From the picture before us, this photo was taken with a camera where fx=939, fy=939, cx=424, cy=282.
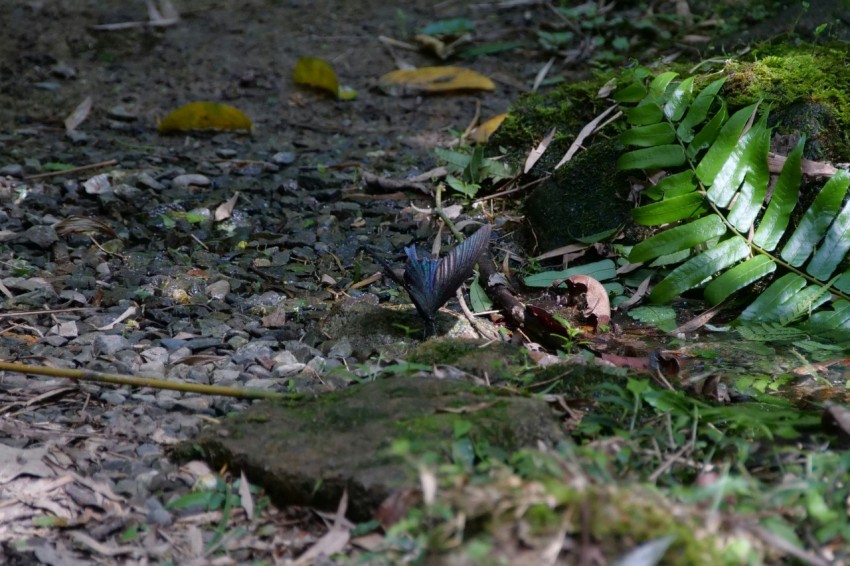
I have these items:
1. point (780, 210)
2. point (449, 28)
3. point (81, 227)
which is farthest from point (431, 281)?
point (449, 28)

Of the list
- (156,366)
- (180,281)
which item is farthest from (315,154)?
(156,366)

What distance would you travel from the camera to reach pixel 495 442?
2.04m

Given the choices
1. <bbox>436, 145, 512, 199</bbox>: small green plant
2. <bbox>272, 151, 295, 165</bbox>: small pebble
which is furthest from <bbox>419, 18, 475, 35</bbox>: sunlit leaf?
<bbox>436, 145, 512, 199</bbox>: small green plant

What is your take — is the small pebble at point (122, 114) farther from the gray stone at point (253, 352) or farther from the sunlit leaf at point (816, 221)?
the sunlit leaf at point (816, 221)

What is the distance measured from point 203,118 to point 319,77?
816mm

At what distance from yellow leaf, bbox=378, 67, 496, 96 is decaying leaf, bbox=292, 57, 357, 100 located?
0.24 meters

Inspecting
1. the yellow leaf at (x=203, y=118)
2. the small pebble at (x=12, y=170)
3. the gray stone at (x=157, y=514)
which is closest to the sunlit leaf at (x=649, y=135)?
the gray stone at (x=157, y=514)

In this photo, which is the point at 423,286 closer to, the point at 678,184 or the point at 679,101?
the point at 678,184

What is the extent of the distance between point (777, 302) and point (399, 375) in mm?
1361

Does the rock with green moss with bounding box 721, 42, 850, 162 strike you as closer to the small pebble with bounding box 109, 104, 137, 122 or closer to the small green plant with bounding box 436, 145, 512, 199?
the small green plant with bounding box 436, 145, 512, 199

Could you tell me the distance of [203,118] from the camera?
16.2 feet

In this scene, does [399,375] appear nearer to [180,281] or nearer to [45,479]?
[45,479]

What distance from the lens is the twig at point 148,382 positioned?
7.87 ft

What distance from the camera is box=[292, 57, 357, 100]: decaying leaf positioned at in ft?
17.7
